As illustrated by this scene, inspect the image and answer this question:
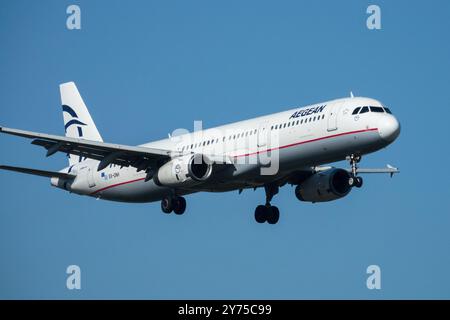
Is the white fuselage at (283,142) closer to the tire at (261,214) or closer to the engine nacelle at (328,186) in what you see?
the engine nacelle at (328,186)

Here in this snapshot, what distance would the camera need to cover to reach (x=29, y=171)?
6594cm

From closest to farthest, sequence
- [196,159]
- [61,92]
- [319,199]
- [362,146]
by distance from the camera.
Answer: [362,146] < [196,159] < [319,199] < [61,92]

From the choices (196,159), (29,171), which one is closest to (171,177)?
(196,159)

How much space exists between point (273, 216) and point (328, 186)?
4609mm

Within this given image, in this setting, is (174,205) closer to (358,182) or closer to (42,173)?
(42,173)

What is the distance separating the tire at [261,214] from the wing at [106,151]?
7304 millimetres

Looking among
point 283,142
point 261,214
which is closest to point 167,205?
point 261,214

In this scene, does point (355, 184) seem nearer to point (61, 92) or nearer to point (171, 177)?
point (171, 177)

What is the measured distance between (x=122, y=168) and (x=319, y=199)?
12.6m

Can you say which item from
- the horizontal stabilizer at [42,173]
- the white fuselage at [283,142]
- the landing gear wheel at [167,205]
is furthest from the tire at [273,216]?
the horizontal stabilizer at [42,173]

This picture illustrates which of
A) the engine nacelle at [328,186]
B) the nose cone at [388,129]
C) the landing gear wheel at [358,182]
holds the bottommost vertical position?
the landing gear wheel at [358,182]

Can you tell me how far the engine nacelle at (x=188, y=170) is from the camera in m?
60.3

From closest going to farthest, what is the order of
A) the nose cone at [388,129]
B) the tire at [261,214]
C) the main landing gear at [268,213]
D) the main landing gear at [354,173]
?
the nose cone at [388,129], the main landing gear at [354,173], the main landing gear at [268,213], the tire at [261,214]

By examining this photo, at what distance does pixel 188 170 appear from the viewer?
198ft
